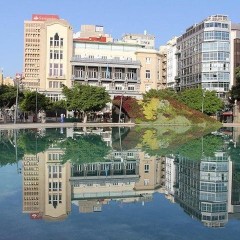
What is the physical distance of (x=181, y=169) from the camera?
1866cm

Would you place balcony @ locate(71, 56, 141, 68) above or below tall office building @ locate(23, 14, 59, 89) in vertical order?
below

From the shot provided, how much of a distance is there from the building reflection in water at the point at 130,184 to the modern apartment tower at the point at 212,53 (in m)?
68.4

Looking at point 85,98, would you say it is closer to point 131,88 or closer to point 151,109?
A: point 151,109

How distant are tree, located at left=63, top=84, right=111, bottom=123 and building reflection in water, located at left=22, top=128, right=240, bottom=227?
4228cm

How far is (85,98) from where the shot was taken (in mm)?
65062

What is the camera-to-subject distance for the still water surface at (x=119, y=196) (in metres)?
9.66

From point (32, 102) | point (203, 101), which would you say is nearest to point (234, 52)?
point (203, 101)

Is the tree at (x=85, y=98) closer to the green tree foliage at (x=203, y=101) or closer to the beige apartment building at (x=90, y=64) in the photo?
the beige apartment building at (x=90, y=64)

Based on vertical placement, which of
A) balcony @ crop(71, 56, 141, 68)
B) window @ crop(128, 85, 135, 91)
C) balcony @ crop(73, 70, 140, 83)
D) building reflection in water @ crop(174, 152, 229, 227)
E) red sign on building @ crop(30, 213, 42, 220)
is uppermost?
balcony @ crop(71, 56, 141, 68)

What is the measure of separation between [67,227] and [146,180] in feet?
23.0

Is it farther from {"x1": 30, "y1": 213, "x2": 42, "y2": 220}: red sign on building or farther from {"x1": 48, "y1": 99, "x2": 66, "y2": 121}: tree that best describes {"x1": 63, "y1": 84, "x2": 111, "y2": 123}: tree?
{"x1": 30, "y1": 213, "x2": 42, "y2": 220}: red sign on building

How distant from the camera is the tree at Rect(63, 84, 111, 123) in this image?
64812 millimetres

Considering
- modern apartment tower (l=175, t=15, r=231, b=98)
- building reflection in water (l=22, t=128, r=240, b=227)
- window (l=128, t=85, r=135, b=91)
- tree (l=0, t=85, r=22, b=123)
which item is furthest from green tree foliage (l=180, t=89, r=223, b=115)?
building reflection in water (l=22, t=128, r=240, b=227)

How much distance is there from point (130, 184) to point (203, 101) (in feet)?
207
